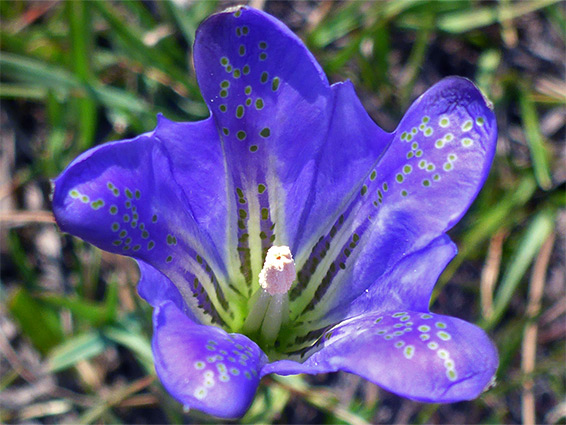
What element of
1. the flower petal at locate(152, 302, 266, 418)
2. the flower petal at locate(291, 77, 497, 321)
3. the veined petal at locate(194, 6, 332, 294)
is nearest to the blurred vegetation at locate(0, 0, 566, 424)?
the veined petal at locate(194, 6, 332, 294)

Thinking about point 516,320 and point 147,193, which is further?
point 516,320

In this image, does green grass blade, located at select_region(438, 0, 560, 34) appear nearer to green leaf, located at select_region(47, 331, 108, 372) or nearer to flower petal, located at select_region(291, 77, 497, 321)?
flower petal, located at select_region(291, 77, 497, 321)

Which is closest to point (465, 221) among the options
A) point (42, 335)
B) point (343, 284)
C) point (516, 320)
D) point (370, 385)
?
point (516, 320)

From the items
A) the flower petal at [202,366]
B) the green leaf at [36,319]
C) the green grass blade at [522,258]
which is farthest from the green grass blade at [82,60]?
the green grass blade at [522,258]

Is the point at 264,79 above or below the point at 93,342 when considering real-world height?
above

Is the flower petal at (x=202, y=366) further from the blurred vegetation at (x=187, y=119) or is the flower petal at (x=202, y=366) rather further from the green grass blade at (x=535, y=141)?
the green grass blade at (x=535, y=141)

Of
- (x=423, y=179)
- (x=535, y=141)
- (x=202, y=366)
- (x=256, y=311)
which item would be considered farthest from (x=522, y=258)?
(x=202, y=366)

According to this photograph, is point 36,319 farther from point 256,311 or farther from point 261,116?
point 261,116

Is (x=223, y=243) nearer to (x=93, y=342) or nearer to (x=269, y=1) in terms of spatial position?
(x=93, y=342)
